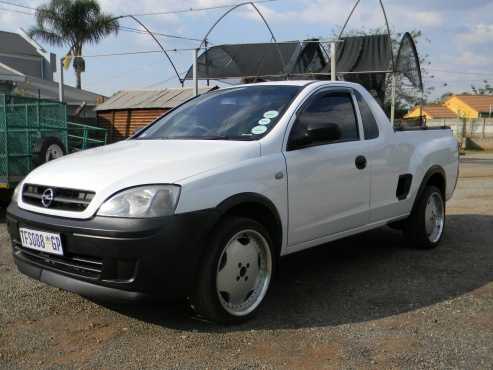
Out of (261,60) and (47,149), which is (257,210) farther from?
(261,60)

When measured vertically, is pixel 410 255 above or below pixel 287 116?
below

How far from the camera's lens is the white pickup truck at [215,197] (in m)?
3.36

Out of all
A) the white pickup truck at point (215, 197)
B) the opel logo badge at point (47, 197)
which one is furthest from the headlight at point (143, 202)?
the opel logo badge at point (47, 197)

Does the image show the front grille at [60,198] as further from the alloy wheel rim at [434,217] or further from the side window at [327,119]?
the alloy wheel rim at [434,217]

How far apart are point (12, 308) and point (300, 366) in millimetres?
2278

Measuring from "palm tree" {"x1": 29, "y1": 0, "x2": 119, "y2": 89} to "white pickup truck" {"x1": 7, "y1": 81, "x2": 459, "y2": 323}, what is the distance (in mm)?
30112

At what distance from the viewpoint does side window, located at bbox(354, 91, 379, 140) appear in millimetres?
5184

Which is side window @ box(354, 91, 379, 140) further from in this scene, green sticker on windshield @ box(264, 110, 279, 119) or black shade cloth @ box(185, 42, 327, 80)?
black shade cloth @ box(185, 42, 327, 80)

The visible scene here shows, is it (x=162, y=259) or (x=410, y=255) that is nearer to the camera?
(x=162, y=259)

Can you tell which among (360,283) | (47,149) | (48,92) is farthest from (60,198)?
(48,92)

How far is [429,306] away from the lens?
4.27 meters

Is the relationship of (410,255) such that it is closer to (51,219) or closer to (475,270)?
(475,270)

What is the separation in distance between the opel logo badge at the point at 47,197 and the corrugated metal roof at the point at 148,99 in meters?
15.9

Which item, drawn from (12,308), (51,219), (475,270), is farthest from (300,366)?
(475,270)
